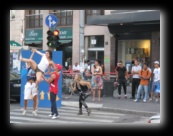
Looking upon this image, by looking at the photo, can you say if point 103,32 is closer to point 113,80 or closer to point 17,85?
point 113,80

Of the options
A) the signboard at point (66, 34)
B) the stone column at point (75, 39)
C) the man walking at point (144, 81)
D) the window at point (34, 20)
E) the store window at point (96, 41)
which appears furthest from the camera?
the window at point (34, 20)

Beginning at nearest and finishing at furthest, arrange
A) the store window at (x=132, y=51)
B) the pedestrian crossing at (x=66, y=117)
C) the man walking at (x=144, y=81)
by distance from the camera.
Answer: the pedestrian crossing at (x=66, y=117)
the man walking at (x=144, y=81)
the store window at (x=132, y=51)

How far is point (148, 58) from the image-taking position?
23.7m

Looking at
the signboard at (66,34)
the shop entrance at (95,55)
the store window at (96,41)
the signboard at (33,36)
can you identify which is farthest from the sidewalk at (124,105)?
the signboard at (33,36)

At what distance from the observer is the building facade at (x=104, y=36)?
22.9 metres

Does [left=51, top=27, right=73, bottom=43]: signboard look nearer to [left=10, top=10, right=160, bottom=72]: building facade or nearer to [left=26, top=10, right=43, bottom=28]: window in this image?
[left=10, top=10, right=160, bottom=72]: building facade

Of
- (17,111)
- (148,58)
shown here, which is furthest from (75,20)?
(17,111)

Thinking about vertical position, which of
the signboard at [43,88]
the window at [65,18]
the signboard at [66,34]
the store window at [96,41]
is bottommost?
the signboard at [43,88]

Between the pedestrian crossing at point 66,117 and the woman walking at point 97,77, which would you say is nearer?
the pedestrian crossing at point 66,117

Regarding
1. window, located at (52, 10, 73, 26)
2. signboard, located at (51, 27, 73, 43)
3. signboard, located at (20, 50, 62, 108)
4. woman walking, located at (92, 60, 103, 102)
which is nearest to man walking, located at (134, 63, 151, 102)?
woman walking, located at (92, 60, 103, 102)

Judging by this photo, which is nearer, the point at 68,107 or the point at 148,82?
the point at 68,107

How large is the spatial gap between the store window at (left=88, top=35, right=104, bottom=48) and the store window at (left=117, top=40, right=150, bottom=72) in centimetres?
170

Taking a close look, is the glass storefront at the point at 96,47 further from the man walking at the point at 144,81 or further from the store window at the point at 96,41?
the man walking at the point at 144,81
